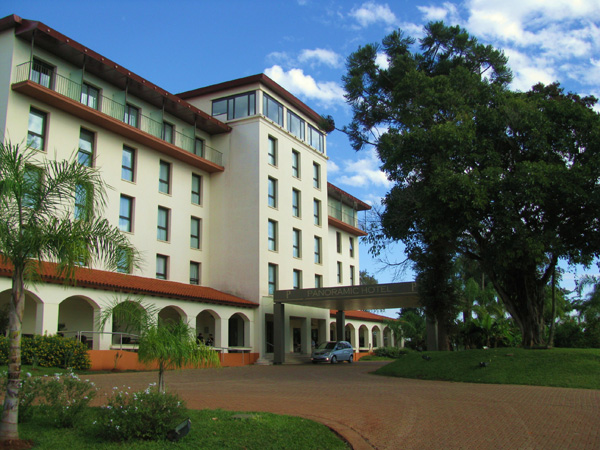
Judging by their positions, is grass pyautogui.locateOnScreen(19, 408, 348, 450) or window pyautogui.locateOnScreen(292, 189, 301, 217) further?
window pyautogui.locateOnScreen(292, 189, 301, 217)

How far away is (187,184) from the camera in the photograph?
32.5 meters

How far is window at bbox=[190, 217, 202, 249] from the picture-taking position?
33.2 m

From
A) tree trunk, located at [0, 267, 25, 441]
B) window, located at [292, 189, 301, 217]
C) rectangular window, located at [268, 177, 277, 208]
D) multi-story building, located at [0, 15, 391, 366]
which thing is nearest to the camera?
tree trunk, located at [0, 267, 25, 441]

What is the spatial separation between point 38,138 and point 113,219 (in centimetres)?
516

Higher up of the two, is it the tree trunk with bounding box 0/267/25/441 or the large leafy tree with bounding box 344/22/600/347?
the large leafy tree with bounding box 344/22/600/347

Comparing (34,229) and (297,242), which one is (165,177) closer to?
(297,242)

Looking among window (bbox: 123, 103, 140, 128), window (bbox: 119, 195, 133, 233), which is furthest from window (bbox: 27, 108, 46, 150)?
window (bbox: 119, 195, 133, 233)

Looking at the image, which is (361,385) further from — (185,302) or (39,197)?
(185,302)

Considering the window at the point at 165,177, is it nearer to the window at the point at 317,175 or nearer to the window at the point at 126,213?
the window at the point at 126,213

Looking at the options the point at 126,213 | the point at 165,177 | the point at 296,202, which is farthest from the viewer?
the point at 296,202

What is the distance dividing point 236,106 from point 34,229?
28576 mm

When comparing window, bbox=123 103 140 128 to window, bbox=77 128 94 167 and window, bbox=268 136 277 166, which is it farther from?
window, bbox=268 136 277 166

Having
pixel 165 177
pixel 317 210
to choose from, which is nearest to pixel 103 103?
pixel 165 177

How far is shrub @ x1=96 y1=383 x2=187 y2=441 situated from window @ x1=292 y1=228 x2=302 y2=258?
29.7m
